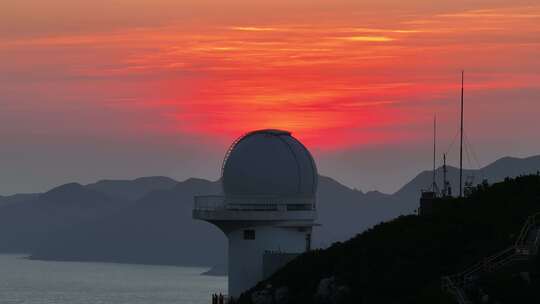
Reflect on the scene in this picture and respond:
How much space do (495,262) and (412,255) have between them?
4.55 m

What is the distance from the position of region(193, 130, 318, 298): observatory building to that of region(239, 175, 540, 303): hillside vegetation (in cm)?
606

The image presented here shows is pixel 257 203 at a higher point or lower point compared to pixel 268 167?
lower

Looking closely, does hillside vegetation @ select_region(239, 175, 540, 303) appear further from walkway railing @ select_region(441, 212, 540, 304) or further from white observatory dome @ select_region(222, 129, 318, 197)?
white observatory dome @ select_region(222, 129, 318, 197)

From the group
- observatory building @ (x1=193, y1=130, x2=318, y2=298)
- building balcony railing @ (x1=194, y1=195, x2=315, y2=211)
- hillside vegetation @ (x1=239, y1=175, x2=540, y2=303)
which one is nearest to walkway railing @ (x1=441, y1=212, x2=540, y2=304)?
hillside vegetation @ (x1=239, y1=175, x2=540, y2=303)

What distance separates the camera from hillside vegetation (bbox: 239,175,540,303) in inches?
1949

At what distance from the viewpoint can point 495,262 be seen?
156ft

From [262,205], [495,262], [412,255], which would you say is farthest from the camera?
[262,205]

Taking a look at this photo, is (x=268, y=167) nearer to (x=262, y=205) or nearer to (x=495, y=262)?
(x=262, y=205)

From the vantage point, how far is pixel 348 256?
54.7 m

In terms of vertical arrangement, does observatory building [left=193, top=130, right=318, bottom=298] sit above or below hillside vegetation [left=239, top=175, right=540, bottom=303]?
above

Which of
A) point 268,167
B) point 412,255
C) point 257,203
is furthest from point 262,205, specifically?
point 412,255

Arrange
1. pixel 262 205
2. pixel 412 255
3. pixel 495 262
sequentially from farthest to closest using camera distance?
pixel 262 205, pixel 412 255, pixel 495 262

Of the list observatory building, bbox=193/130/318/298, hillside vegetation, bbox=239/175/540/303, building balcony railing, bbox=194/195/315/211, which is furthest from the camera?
building balcony railing, bbox=194/195/315/211

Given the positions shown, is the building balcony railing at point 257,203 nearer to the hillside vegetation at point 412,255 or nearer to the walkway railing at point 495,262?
the hillside vegetation at point 412,255
